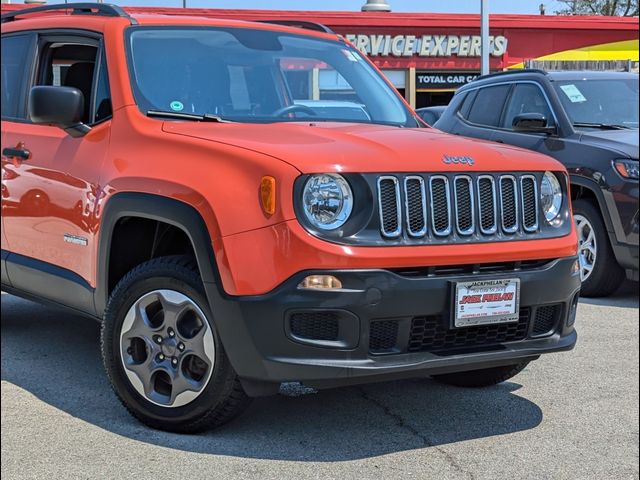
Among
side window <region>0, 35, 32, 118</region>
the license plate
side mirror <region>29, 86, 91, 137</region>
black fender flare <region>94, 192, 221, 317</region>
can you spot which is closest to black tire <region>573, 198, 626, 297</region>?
the license plate

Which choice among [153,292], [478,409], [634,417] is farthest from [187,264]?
[634,417]

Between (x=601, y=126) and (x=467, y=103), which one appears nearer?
(x=601, y=126)

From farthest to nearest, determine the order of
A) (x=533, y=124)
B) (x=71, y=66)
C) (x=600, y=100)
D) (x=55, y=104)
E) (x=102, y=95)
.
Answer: (x=533, y=124), (x=600, y=100), (x=71, y=66), (x=102, y=95), (x=55, y=104)

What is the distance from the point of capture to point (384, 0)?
4.24m

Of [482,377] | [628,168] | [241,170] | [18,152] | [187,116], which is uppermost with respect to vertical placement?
[187,116]

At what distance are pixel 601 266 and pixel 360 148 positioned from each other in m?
3.30

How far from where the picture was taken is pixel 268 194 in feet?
11.3

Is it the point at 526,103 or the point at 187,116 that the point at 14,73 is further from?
the point at 526,103

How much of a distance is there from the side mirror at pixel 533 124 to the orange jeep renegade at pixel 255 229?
264 centimetres

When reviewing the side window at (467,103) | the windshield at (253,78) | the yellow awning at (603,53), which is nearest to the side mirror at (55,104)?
the windshield at (253,78)

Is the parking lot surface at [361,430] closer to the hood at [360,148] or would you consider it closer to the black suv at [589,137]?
the hood at [360,148]

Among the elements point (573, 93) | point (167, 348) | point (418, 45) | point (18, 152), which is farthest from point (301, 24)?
point (418, 45)

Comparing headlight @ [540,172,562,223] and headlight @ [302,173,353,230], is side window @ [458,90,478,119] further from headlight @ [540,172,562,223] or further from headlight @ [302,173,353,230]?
headlight @ [302,173,353,230]

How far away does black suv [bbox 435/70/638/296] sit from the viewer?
610cm
